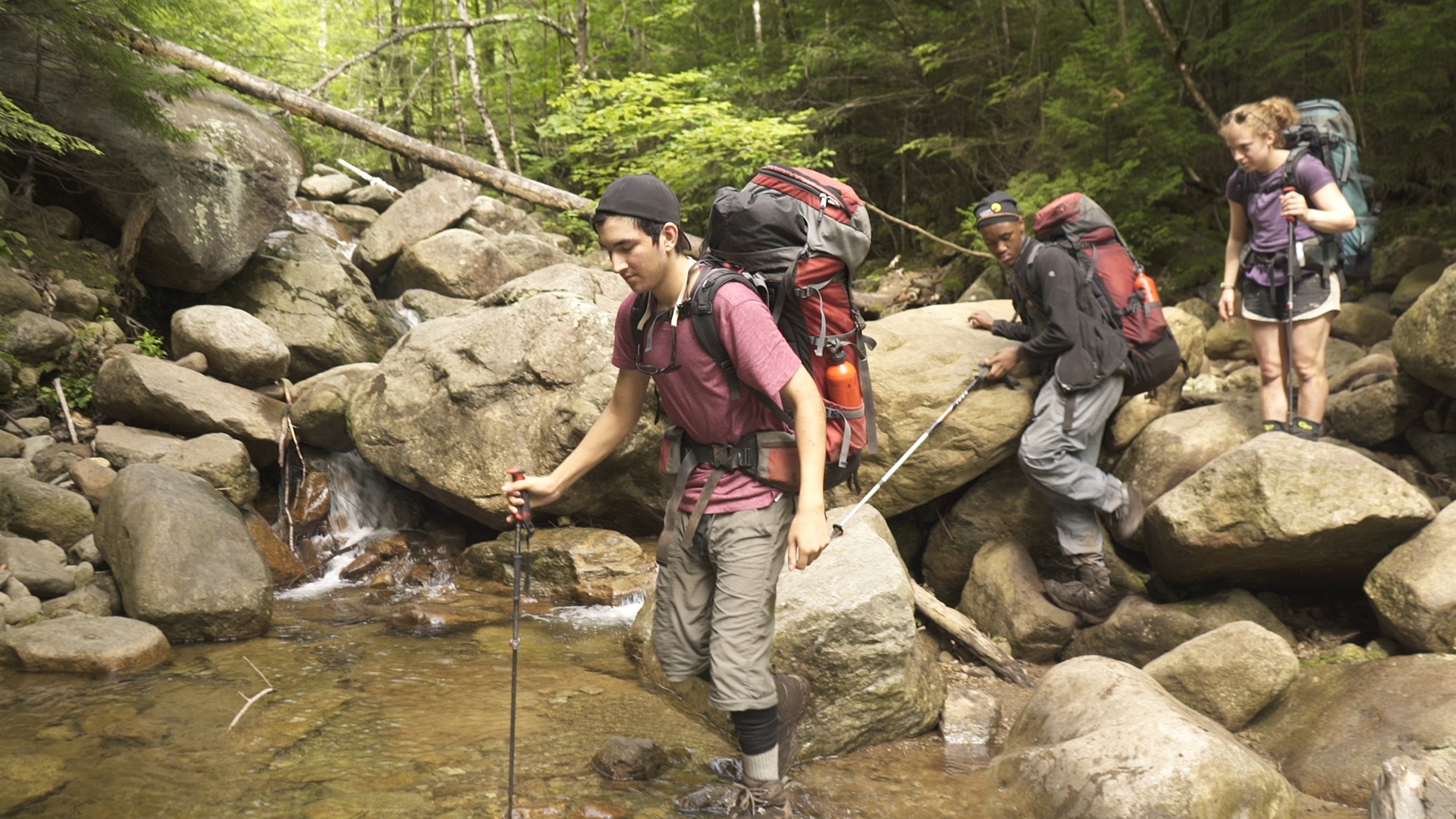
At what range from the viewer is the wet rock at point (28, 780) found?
4320mm

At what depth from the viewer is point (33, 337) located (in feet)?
31.8

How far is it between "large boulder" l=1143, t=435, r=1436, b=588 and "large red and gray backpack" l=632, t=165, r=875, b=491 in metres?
3.22

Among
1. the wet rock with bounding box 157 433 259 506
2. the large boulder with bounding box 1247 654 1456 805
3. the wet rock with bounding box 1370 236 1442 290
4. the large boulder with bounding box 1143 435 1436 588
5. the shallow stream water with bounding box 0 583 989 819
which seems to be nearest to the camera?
the shallow stream water with bounding box 0 583 989 819

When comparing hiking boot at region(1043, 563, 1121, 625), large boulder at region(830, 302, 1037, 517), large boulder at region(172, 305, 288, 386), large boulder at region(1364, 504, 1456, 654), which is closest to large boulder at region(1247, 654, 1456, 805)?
large boulder at region(1364, 504, 1456, 654)

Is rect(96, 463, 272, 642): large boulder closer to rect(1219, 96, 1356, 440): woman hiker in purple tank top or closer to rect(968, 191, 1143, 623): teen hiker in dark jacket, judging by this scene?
rect(968, 191, 1143, 623): teen hiker in dark jacket

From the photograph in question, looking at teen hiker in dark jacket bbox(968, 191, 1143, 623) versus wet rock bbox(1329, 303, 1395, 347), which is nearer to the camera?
teen hiker in dark jacket bbox(968, 191, 1143, 623)

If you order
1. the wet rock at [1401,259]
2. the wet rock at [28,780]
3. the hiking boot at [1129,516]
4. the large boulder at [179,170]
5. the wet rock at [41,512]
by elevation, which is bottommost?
the hiking boot at [1129,516]

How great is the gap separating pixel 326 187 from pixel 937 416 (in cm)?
1560

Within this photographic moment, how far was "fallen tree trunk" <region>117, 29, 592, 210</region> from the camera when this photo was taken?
13.4 m

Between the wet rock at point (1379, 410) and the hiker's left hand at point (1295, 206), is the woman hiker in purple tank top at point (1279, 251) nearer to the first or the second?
the hiker's left hand at point (1295, 206)

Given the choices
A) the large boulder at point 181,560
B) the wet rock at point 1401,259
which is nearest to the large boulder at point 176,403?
the large boulder at point 181,560

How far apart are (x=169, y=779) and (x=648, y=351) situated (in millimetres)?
3224

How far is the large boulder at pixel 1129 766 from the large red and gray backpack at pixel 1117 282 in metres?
2.92

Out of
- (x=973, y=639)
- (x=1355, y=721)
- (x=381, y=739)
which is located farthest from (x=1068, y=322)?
(x=381, y=739)
